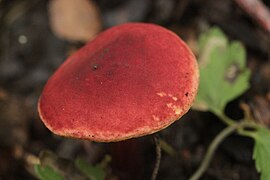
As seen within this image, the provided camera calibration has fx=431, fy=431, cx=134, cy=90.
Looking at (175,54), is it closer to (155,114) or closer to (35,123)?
(155,114)

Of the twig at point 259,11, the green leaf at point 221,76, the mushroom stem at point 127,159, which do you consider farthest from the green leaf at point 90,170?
the twig at point 259,11

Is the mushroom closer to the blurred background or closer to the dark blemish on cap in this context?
the dark blemish on cap

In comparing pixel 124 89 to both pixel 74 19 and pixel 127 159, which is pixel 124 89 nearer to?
pixel 127 159

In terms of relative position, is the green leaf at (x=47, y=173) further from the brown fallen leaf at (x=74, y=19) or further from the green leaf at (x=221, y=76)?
the brown fallen leaf at (x=74, y=19)

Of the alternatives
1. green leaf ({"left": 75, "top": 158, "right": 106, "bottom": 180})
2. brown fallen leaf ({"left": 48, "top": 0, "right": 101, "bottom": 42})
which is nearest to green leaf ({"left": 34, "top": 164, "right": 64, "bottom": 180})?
green leaf ({"left": 75, "top": 158, "right": 106, "bottom": 180})

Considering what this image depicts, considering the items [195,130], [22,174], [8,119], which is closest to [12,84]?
[8,119]
